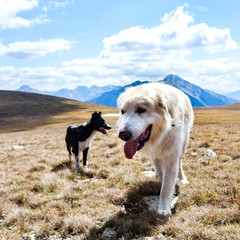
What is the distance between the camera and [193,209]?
11.9 ft

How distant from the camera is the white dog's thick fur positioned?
3320 mm

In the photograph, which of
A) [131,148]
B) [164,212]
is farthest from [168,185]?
[131,148]

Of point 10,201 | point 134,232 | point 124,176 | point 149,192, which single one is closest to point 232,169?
point 149,192

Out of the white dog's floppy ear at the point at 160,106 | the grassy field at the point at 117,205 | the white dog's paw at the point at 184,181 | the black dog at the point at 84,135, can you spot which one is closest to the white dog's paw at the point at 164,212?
the grassy field at the point at 117,205

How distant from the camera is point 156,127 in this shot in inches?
140

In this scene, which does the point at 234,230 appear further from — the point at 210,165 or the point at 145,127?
the point at 210,165

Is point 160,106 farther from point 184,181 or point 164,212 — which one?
point 184,181

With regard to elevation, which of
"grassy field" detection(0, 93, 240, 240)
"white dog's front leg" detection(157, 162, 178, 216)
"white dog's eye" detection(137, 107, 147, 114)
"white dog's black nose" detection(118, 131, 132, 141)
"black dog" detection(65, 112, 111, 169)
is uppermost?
"white dog's eye" detection(137, 107, 147, 114)

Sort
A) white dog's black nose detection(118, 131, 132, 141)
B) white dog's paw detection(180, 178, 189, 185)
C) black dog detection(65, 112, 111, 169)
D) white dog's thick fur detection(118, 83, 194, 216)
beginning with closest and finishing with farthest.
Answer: white dog's black nose detection(118, 131, 132, 141) < white dog's thick fur detection(118, 83, 194, 216) < white dog's paw detection(180, 178, 189, 185) < black dog detection(65, 112, 111, 169)

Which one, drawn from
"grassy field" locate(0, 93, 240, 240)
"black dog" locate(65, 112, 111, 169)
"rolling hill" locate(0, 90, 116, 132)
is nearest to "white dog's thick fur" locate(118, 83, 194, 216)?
"grassy field" locate(0, 93, 240, 240)

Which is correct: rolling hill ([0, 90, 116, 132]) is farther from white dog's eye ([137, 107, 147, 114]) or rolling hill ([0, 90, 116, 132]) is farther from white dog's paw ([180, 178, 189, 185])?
white dog's eye ([137, 107, 147, 114])

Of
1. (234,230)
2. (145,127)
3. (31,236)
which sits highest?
(145,127)

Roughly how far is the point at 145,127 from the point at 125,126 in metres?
0.35

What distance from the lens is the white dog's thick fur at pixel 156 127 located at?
131 inches
